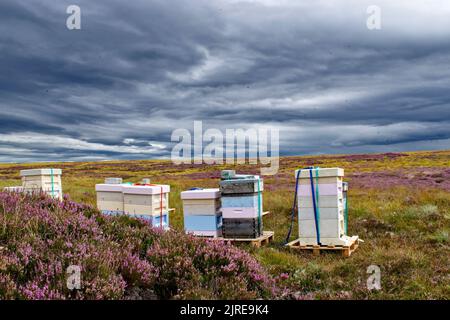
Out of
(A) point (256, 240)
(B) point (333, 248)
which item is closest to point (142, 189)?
(A) point (256, 240)

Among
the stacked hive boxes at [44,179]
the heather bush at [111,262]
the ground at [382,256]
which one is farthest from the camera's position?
the stacked hive boxes at [44,179]

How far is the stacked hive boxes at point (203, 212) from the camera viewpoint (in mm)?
11492

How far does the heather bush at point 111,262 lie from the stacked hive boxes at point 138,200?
12.0ft

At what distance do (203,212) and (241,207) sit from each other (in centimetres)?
124

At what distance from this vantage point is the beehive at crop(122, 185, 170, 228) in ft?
37.5

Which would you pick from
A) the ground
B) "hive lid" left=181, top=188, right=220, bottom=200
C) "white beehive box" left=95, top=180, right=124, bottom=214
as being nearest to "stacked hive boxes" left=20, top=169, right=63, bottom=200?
"white beehive box" left=95, top=180, right=124, bottom=214

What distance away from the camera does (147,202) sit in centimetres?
1149

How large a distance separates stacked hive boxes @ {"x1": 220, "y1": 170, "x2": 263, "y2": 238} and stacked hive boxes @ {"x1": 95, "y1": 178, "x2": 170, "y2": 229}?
1921mm

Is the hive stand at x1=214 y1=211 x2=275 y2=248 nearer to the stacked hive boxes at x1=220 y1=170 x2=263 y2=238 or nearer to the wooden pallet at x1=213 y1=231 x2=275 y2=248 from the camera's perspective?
the wooden pallet at x1=213 y1=231 x2=275 y2=248

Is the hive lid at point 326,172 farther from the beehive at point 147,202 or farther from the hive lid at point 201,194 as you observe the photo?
the beehive at point 147,202

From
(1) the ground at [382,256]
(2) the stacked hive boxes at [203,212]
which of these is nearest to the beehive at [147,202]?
(2) the stacked hive boxes at [203,212]

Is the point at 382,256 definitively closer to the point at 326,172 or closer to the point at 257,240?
the point at 326,172
